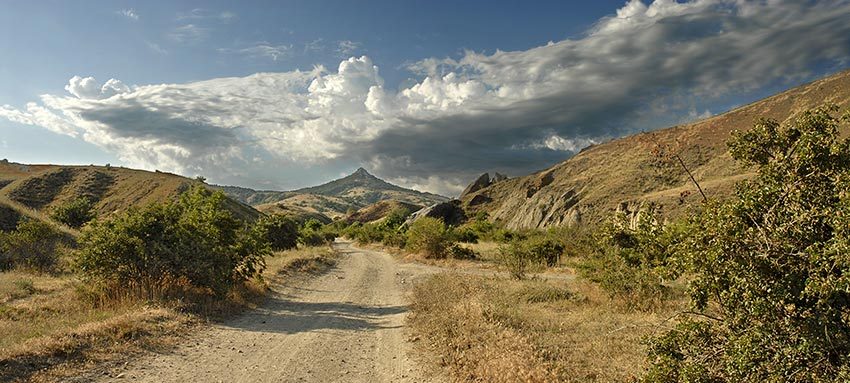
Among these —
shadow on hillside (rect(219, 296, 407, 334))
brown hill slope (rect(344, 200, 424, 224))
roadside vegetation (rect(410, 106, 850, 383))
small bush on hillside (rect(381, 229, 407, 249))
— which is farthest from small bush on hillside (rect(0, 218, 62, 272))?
brown hill slope (rect(344, 200, 424, 224))

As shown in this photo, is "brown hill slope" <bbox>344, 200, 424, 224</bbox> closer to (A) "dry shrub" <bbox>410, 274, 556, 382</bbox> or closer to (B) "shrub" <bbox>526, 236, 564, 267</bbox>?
(B) "shrub" <bbox>526, 236, 564, 267</bbox>

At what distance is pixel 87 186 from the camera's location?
73.8 metres

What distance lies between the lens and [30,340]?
25.0 ft

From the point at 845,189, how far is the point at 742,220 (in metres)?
0.86

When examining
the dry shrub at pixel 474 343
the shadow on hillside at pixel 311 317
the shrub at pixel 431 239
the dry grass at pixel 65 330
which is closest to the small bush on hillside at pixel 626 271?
the dry shrub at pixel 474 343

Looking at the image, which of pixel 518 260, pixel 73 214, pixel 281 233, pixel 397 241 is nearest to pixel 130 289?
→ pixel 518 260

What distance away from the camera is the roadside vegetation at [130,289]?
7.64 meters

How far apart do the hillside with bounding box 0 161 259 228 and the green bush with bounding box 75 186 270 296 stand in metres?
58.3

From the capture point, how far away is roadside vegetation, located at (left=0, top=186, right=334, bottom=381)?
7.64 meters

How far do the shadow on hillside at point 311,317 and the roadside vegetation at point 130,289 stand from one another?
72 centimetres

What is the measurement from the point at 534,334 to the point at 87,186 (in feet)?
284

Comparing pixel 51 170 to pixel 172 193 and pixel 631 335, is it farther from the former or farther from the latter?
pixel 631 335

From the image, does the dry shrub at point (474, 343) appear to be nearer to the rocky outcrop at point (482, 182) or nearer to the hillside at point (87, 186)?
the hillside at point (87, 186)

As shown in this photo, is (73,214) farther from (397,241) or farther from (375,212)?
(375,212)
